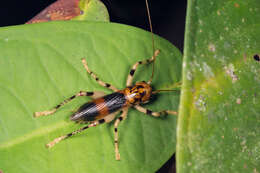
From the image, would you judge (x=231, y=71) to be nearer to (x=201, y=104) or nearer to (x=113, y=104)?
(x=201, y=104)

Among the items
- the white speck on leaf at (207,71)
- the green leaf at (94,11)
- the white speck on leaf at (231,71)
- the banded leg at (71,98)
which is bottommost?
the banded leg at (71,98)

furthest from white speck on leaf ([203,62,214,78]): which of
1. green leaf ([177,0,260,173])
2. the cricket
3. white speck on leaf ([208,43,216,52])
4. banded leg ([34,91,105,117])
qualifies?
banded leg ([34,91,105,117])

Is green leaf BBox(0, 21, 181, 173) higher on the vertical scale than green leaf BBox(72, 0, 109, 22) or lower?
lower

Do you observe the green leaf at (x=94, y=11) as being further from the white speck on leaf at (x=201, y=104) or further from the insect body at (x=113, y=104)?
the white speck on leaf at (x=201, y=104)

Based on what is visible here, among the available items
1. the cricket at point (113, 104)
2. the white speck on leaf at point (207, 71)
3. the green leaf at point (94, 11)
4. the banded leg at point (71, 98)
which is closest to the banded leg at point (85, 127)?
the cricket at point (113, 104)

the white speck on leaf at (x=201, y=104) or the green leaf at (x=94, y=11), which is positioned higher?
the green leaf at (x=94, y=11)

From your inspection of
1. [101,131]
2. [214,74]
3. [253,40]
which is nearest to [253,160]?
[214,74]

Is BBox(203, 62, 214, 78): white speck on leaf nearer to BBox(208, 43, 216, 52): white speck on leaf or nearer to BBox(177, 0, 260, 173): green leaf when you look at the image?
BBox(177, 0, 260, 173): green leaf
